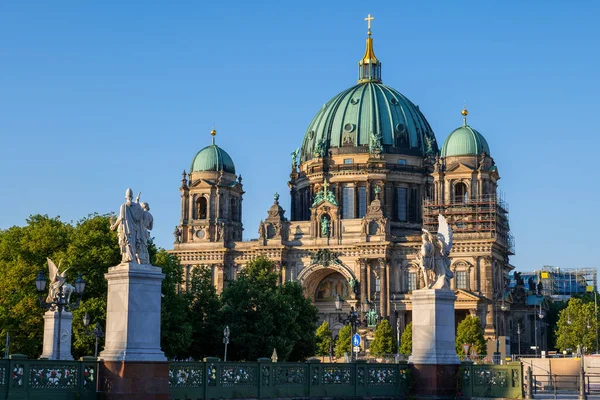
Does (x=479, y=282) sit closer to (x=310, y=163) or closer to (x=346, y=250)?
(x=346, y=250)

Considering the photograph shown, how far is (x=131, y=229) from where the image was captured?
3216cm

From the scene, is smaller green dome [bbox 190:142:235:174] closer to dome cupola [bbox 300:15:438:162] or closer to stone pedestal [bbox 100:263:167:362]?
dome cupola [bbox 300:15:438:162]

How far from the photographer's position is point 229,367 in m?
34.1

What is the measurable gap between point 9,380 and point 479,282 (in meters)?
92.9

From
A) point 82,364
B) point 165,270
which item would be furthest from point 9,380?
point 165,270

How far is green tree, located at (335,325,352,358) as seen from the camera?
110 m

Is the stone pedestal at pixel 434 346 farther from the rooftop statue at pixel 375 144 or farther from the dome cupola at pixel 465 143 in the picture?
the rooftop statue at pixel 375 144

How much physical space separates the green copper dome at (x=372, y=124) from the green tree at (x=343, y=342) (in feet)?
102

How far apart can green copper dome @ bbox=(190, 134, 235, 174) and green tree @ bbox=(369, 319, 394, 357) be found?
114ft

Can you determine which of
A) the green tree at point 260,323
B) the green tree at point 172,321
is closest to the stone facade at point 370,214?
the green tree at point 260,323

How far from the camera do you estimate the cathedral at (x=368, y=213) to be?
119875mm

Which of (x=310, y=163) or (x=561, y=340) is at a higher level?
(x=310, y=163)

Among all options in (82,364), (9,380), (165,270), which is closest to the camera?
(9,380)

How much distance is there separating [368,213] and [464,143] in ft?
47.0
